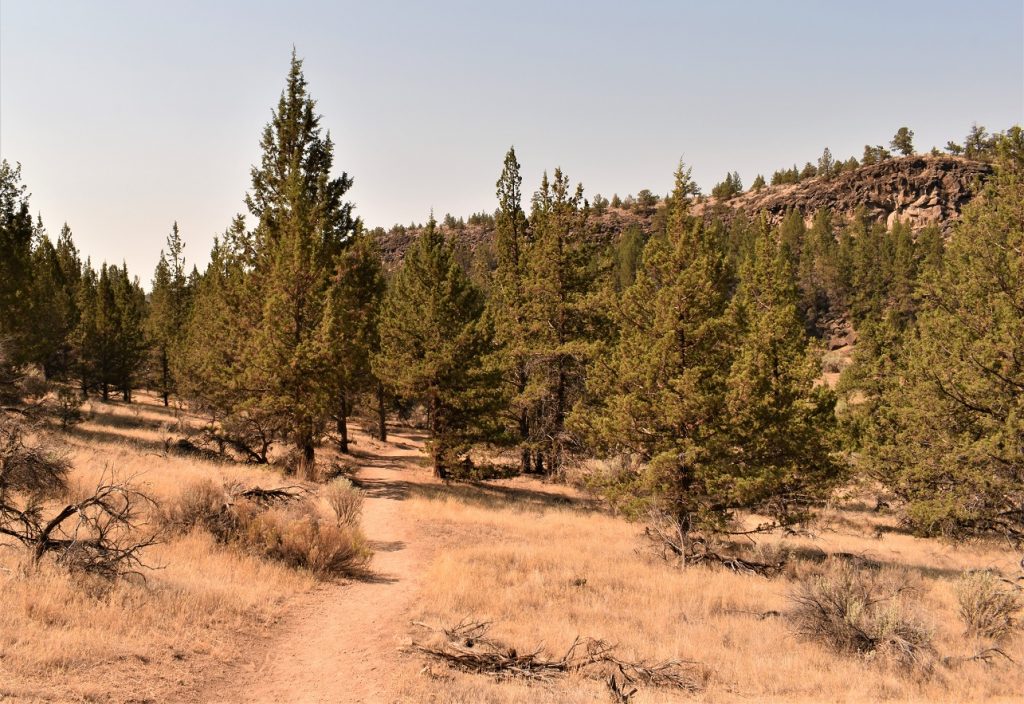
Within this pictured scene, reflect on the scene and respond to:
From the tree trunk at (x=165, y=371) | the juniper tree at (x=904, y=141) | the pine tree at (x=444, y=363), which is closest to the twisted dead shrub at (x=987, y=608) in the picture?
the pine tree at (x=444, y=363)

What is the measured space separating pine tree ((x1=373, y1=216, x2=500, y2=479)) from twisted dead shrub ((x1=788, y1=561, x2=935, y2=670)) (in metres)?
14.3

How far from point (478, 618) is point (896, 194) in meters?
134

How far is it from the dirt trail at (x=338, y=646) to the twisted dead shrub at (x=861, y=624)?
21.9ft

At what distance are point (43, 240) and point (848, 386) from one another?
6510 cm

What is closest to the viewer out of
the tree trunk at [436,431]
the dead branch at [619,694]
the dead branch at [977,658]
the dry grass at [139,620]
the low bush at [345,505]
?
the dry grass at [139,620]

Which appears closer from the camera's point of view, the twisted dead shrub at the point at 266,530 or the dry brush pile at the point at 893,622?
the dry brush pile at the point at 893,622

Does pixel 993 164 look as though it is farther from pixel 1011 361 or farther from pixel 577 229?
pixel 577 229

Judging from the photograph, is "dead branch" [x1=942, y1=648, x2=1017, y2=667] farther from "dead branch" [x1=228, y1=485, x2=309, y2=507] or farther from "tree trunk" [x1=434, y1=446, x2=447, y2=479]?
"tree trunk" [x1=434, y1=446, x2=447, y2=479]

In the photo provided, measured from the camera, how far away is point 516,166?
29281 millimetres

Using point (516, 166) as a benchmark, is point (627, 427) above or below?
below

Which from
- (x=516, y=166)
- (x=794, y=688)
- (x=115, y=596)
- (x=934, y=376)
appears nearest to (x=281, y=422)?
(x=115, y=596)

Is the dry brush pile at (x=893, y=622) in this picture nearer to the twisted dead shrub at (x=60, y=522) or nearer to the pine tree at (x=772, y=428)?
the pine tree at (x=772, y=428)

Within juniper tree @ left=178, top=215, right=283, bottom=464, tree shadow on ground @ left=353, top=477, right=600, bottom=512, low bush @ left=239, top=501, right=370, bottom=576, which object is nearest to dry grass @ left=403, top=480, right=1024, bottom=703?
low bush @ left=239, top=501, right=370, bottom=576

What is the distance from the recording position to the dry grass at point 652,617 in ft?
24.9
